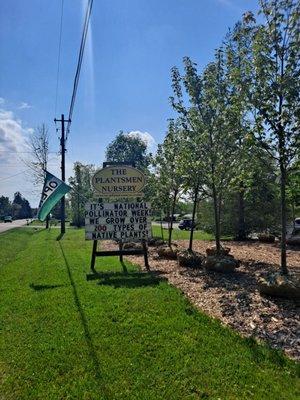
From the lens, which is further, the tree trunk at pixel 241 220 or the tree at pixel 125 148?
the tree at pixel 125 148

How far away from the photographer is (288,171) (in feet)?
23.7

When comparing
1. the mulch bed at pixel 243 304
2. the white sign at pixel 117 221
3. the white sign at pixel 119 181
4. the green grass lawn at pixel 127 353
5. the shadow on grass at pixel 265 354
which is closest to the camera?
the green grass lawn at pixel 127 353

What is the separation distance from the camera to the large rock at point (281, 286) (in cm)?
627

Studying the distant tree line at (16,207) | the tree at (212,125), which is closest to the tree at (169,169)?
the tree at (212,125)

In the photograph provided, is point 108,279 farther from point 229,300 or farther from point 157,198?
point 157,198

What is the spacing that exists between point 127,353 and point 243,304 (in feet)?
8.47

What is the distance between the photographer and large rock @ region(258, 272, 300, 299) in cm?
627

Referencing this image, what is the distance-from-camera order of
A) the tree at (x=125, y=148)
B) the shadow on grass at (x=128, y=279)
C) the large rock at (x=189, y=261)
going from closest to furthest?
the shadow on grass at (x=128, y=279)
the large rock at (x=189, y=261)
the tree at (x=125, y=148)

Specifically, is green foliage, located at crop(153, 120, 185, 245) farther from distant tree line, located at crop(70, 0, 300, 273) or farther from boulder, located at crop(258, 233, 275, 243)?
boulder, located at crop(258, 233, 275, 243)

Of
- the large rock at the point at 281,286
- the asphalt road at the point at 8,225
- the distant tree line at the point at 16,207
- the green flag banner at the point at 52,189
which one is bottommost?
the large rock at the point at 281,286

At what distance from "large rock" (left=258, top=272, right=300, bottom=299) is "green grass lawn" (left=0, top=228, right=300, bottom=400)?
1.39 metres

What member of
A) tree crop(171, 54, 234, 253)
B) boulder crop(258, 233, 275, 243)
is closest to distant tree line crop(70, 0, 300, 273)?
tree crop(171, 54, 234, 253)

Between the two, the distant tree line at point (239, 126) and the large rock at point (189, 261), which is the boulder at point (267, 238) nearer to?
the distant tree line at point (239, 126)

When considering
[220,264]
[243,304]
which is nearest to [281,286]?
[243,304]
